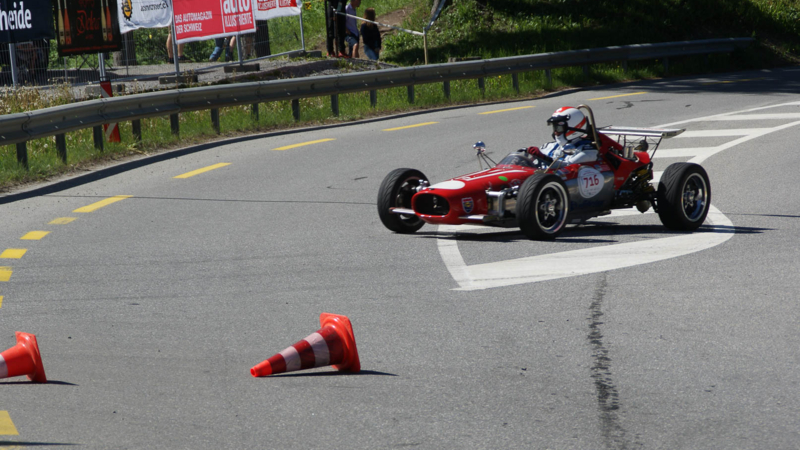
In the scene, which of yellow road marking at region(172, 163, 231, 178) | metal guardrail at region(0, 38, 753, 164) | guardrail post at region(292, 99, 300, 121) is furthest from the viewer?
guardrail post at region(292, 99, 300, 121)

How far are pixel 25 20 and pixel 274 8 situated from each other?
6312 mm

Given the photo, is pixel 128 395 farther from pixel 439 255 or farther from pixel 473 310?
pixel 439 255

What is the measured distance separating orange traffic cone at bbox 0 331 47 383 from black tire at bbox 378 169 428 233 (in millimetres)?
4412

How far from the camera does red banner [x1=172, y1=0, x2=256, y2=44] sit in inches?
856

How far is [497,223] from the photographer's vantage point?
27.8 ft

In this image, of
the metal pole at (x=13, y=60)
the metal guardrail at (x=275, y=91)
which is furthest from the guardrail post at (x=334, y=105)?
the metal pole at (x=13, y=60)

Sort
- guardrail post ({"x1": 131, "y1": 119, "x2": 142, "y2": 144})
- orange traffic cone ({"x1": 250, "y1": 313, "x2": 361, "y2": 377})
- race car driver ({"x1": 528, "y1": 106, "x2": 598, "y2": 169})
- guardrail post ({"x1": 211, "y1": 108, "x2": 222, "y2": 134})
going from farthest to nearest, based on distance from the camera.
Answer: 1. guardrail post ({"x1": 211, "y1": 108, "x2": 222, "y2": 134})
2. guardrail post ({"x1": 131, "y1": 119, "x2": 142, "y2": 144})
3. race car driver ({"x1": 528, "y1": 106, "x2": 598, "y2": 169})
4. orange traffic cone ({"x1": 250, "y1": 313, "x2": 361, "y2": 377})

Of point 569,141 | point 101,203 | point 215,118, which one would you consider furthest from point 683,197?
point 215,118

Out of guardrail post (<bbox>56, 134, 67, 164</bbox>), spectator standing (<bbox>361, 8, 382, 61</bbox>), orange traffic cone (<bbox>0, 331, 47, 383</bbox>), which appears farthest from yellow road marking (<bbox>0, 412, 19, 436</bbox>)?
spectator standing (<bbox>361, 8, 382, 61</bbox>)

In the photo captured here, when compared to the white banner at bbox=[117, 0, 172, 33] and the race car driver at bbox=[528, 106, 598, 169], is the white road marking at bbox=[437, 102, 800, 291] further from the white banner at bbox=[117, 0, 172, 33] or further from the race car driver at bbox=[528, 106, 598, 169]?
the white banner at bbox=[117, 0, 172, 33]

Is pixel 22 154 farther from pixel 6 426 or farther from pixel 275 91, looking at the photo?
pixel 6 426

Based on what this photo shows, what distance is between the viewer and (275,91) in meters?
17.2

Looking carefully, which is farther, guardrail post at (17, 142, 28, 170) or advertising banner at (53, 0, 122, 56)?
advertising banner at (53, 0, 122, 56)

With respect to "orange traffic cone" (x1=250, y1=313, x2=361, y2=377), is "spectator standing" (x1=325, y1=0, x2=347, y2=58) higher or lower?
higher
